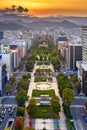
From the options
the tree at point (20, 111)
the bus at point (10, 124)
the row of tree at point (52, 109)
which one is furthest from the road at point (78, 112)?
the bus at point (10, 124)

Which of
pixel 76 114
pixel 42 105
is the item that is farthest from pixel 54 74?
pixel 76 114

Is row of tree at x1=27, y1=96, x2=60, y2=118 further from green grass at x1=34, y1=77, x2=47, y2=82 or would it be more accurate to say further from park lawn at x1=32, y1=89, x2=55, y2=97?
green grass at x1=34, y1=77, x2=47, y2=82

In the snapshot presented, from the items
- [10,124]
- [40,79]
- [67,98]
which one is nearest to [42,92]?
[67,98]

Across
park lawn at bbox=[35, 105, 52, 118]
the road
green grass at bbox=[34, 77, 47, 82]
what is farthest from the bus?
green grass at bbox=[34, 77, 47, 82]

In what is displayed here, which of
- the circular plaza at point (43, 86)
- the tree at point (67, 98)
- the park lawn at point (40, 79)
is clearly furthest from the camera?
the park lawn at point (40, 79)

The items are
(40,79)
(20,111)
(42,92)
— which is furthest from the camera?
(40,79)

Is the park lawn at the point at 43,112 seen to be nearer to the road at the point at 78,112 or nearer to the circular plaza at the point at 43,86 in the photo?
the road at the point at 78,112

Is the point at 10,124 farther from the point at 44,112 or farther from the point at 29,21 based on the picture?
the point at 29,21

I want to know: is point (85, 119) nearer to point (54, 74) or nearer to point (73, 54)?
point (54, 74)
